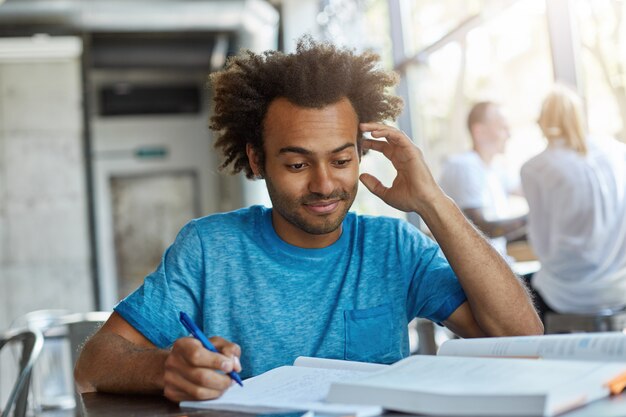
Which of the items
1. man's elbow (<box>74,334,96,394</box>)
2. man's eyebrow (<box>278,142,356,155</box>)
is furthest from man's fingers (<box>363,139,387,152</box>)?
man's elbow (<box>74,334,96,394</box>)

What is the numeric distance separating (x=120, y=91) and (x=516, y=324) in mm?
11458

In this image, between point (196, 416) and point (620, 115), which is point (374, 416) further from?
point (620, 115)

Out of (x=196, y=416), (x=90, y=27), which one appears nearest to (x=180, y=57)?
(x=90, y=27)

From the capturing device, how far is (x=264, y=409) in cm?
120

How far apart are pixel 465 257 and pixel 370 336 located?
0.79 ft

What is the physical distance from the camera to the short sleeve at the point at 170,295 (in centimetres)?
170

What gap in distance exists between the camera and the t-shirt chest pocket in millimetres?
1751

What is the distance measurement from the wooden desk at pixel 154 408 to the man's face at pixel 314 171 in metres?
0.52

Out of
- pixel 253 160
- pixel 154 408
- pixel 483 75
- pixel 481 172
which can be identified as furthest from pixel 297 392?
pixel 483 75

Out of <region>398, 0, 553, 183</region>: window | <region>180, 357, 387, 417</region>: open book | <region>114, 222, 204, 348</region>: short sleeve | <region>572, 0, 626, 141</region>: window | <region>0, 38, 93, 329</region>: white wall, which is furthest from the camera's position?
<region>0, 38, 93, 329</region>: white wall

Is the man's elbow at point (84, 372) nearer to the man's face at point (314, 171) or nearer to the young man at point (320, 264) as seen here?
the young man at point (320, 264)

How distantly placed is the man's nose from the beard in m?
0.01

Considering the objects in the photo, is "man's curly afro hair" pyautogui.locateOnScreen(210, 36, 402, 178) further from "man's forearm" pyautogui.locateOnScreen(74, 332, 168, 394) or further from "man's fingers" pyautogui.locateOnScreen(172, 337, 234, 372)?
"man's fingers" pyautogui.locateOnScreen(172, 337, 234, 372)

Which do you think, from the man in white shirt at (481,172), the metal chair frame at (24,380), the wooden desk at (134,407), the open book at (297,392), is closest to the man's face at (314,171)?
the open book at (297,392)
